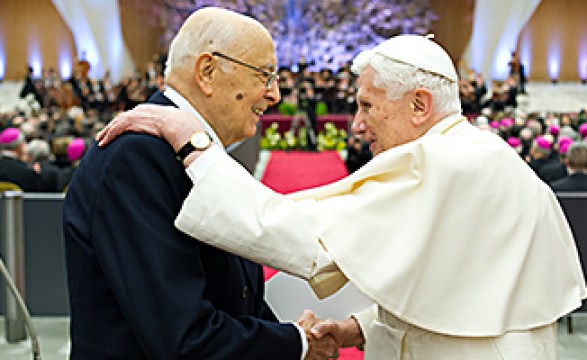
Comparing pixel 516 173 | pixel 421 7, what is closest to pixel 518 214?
pixel 516 173

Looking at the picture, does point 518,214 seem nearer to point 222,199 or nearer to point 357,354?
point 222,199

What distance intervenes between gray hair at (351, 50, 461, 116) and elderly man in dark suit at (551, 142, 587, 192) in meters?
4.54

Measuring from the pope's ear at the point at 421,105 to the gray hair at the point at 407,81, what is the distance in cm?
2

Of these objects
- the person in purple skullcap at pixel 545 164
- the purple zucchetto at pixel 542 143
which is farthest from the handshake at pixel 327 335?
the purple zucchetto at pixel 542 143

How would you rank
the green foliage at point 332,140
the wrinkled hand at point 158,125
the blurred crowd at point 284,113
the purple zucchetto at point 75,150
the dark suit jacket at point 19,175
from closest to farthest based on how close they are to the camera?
the wrinkled hand at point 158,125, the dark suit jacket at point 19,175, the purple zucchetto at point 75,150, the blurred crowd at point 284,113, the green foliage at point 332,140

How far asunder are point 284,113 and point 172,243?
20.7 meters

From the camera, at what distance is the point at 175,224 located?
195 centimetres

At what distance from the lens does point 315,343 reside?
2.44m

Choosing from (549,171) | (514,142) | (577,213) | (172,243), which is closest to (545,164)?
(549,171)

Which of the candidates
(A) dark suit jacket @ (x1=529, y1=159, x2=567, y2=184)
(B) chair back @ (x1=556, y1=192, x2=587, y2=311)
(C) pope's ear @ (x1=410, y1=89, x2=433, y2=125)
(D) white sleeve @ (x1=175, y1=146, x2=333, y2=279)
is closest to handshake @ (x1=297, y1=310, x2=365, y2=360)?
(D) white sleeve @ (x1=175, y1=146, x2=333, y2=279)

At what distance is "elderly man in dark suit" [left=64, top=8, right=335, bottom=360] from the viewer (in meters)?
1.91

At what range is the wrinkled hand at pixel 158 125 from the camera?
204 centimetres

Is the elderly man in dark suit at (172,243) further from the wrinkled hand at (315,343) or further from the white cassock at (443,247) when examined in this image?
the white cassock at (443,247)

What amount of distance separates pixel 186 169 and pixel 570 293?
118cm
